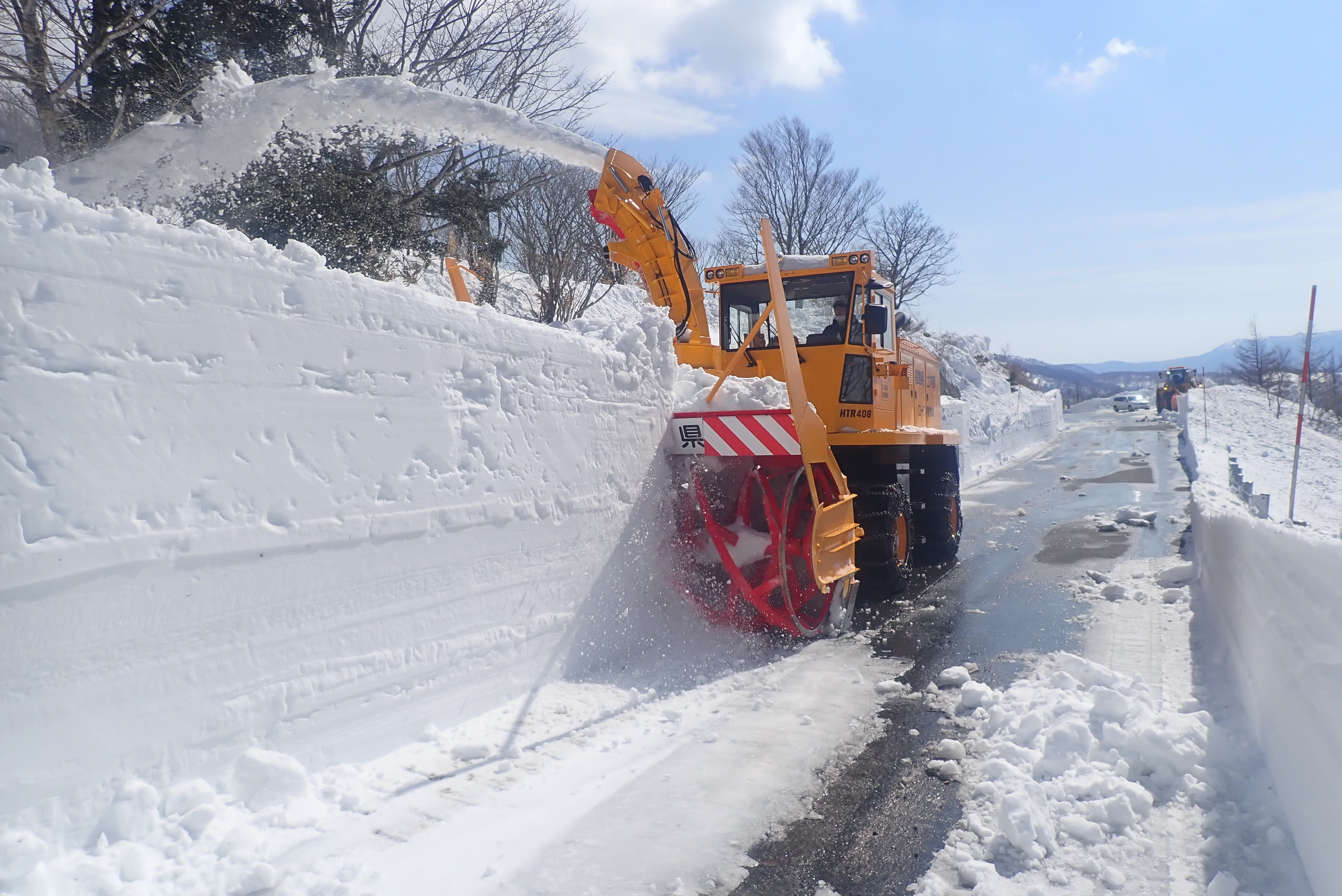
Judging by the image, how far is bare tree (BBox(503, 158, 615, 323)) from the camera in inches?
511

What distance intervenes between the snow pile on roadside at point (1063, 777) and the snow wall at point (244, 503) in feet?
7.04

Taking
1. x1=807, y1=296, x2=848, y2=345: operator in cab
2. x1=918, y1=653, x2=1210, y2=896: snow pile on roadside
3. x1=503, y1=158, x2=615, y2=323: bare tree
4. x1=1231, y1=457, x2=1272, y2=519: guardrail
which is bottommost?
x1=918, y1=653, x2=1210, y2=896: snow pile on roadside

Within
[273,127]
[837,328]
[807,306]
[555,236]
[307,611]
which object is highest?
[555,236]

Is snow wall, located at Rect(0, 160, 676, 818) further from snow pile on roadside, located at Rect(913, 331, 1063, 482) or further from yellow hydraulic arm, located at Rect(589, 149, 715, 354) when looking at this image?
snow pile on roadside, located at Rect(913, 331, 1063, 482)

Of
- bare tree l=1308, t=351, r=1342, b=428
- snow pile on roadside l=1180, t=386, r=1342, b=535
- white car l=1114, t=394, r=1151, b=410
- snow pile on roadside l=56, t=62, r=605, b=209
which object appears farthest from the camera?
white car l=1114, t=394, r=1151, b=410

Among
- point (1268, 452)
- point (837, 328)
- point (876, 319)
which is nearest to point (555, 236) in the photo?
point (837, 328)

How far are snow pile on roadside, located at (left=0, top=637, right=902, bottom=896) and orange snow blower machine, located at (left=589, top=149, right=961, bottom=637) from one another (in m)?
1.21

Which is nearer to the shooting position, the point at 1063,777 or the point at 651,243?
the point at 1063,777

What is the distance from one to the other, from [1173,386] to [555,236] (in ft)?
146

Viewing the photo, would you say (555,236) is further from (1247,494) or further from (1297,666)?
(1297,666)

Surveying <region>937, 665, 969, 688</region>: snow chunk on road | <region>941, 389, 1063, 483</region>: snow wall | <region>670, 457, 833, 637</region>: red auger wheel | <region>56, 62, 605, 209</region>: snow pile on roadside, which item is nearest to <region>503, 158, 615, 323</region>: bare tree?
<region>941, 389, 1063, 483</region>: snow wall

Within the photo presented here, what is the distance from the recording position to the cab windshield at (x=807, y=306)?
22.2ft

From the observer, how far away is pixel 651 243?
6.70 meters

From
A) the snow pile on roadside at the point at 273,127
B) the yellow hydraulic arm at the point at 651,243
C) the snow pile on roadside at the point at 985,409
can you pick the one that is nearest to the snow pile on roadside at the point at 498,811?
the snow pile on roadside at the point at 273,127
